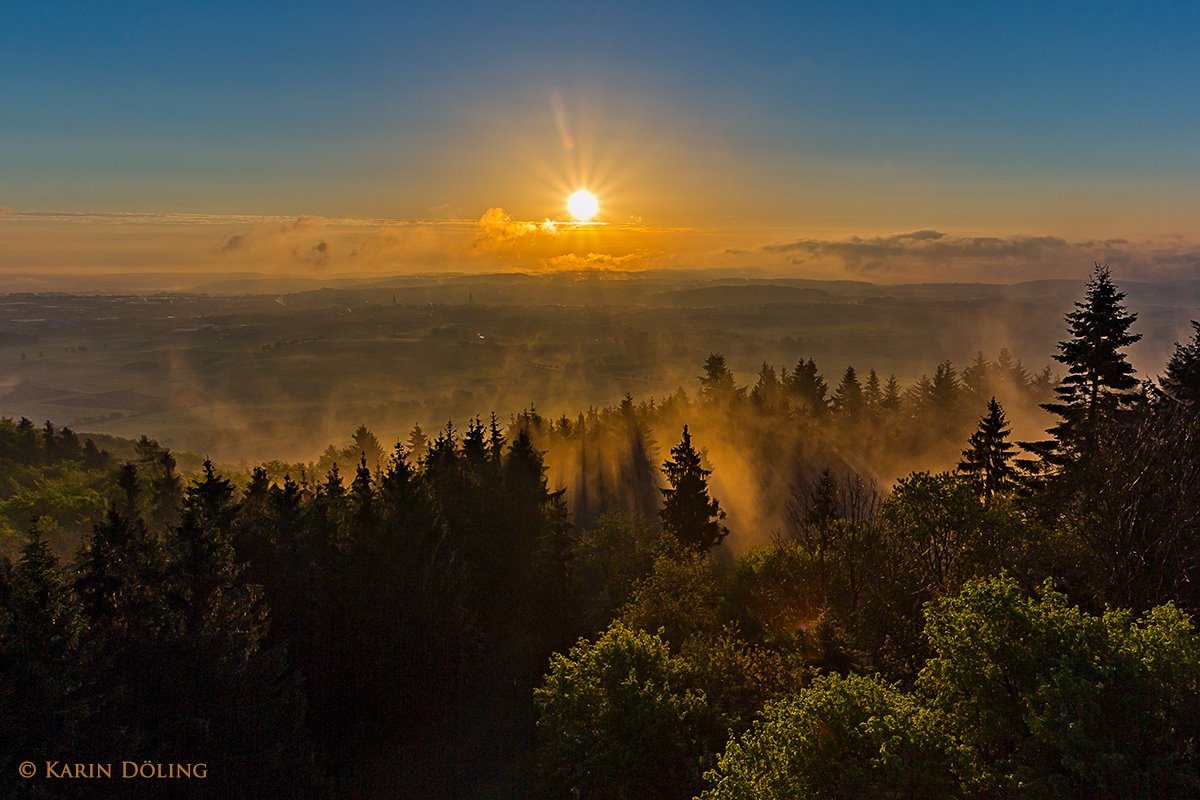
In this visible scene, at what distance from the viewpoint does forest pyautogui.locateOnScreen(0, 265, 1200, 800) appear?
1930 cm

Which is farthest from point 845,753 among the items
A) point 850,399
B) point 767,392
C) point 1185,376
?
point 767,392

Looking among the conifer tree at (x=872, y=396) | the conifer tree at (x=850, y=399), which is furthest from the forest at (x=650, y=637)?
the conifer tree at (x=872, y=396)

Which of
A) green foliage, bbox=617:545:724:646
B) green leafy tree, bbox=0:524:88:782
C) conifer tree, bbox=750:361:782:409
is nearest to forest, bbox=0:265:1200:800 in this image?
green leafy tree, bbox=0:524:88:782

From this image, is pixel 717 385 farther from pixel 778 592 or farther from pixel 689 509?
pixel 778 592

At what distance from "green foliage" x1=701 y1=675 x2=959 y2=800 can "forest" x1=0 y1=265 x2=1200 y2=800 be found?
0.29ft

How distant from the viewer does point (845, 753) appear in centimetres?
2009

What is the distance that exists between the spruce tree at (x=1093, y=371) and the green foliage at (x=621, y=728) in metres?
27.0

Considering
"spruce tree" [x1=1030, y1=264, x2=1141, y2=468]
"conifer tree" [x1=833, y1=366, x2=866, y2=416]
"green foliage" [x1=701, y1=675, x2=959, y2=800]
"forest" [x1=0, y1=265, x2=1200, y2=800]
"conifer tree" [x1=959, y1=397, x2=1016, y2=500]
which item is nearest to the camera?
"green foliage" [x1=701, y1=675, x2=959, y2=800]

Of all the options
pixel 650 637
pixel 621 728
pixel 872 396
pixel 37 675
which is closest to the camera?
pixel 37 675

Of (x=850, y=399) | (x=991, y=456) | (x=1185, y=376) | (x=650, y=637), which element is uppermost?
(x=1185, y=376)

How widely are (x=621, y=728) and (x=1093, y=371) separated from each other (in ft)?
111

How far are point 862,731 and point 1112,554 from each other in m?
16.3

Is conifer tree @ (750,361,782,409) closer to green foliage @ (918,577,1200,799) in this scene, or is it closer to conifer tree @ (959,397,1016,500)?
conifer tree @ (959,397,1016,500)

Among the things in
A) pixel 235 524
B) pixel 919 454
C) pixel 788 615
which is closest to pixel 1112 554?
pixel 788 615
